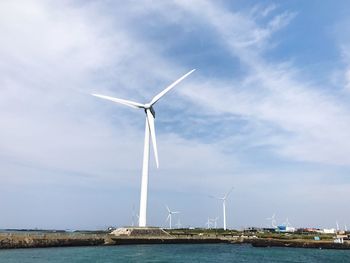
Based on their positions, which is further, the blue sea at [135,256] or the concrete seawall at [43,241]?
the concrete seawall at [43,241]

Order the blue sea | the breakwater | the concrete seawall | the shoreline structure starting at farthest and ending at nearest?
1. the breakwater
2. the shoreline structure
3. the concrete seawall
4. the blue sea

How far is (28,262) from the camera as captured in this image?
190 ft

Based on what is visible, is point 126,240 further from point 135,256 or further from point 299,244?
point 299,244

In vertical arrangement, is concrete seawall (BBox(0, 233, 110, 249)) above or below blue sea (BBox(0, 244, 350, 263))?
above

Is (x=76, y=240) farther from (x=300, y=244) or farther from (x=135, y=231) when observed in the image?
(x=300, y=244)

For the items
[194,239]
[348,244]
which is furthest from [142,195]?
[348,244]

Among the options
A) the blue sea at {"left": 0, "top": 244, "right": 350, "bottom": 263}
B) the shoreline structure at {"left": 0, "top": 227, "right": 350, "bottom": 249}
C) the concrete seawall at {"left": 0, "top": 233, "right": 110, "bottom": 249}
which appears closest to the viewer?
the blue sea at {"left": 0, "top": 244, "right": 350, "bottom": 263}

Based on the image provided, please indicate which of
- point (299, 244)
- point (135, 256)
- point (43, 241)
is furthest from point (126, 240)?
point (299, 244)

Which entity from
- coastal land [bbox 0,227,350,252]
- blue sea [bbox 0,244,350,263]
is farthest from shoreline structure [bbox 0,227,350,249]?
blue sea [bbox 0,244,350,263]

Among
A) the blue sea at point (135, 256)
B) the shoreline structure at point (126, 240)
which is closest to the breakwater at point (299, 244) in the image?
the shoreline structure at point (126, 240)

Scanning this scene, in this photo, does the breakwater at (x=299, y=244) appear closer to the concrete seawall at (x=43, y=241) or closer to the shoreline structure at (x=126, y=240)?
the shoreline structure at (x=126, y=240)

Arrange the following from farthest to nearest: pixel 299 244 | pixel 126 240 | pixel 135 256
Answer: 1. pixel 299 244
2. pixel 126 240
3. pixel 135 256

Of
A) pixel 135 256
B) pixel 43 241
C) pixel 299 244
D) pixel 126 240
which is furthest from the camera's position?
pixel 299 244

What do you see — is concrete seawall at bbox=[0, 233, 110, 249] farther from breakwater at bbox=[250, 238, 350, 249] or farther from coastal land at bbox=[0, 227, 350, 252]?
breakwater at bbox=[250, 238, 350, 249]
